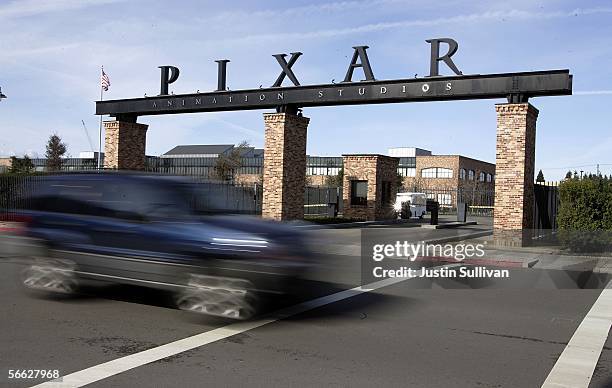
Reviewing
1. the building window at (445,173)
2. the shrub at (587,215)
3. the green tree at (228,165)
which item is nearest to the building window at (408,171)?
the building window at (445,173)

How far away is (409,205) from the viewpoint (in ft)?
109

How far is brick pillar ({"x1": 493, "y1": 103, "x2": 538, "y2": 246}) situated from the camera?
55.5 ft

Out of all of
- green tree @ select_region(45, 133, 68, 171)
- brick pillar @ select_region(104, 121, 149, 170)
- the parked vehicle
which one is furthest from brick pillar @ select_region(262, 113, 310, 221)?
green tree @ select_region(45, 133, 68, 171)

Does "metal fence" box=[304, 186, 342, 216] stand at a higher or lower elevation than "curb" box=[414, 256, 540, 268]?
higher

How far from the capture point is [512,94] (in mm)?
17406

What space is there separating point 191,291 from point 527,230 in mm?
13396

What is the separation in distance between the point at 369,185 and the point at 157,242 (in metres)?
22.1

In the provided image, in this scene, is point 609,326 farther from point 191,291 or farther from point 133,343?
point 133,343

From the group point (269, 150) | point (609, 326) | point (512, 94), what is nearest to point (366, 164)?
point (269, 150)

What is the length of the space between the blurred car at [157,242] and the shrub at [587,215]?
11179 millimetres

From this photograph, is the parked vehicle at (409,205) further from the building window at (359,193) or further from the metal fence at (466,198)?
the building window at (359,193)

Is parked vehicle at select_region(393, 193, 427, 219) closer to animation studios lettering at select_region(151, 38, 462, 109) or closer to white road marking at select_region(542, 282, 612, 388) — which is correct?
animation studios lettering at select_region(151, 38, 462, 109)

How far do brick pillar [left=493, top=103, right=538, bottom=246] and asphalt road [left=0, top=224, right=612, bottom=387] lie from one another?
7774 millimetres

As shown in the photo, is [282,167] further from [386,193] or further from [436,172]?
[436,172]
